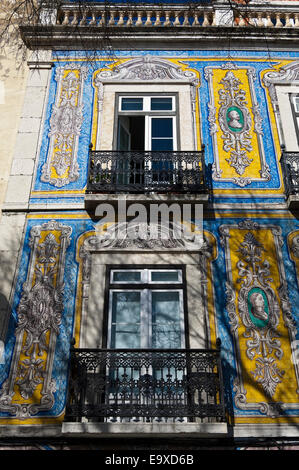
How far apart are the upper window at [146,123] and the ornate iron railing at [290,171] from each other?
6.05 ft

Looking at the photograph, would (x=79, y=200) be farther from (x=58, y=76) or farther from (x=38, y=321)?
(x=58, y=76)

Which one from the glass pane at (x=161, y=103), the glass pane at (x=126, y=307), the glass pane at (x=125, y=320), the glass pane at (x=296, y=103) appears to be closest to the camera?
the glass pane at (x=125, y=320)

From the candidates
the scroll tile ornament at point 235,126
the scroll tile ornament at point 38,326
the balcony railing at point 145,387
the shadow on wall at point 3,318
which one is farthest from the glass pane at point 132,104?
the balcony railing at point 145,387

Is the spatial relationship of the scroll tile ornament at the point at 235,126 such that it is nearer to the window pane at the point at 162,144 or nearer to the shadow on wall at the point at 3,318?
the window pane at the point at 162,144

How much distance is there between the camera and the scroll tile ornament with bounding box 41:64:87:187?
8.25 m

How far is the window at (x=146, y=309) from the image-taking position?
269 inches

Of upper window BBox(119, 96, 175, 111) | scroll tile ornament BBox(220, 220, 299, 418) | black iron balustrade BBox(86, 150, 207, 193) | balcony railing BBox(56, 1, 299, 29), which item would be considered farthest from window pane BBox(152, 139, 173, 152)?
balcony railing BBox(56, 1, 299, 29)

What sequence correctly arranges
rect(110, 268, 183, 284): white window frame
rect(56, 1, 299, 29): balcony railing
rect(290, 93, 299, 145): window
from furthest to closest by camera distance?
rect(56, 1, 299, 29): balcony railing < rect(290, 93, 299, 145): window < rect(110, 268, 183, 284): white window frame

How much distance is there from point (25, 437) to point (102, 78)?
20.6 ft

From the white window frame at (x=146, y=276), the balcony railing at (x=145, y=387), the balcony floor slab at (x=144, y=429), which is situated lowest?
the balcony floor slab at (x=144, y=429)

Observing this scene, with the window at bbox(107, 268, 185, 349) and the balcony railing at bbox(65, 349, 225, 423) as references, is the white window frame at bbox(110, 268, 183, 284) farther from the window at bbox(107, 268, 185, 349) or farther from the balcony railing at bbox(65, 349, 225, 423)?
the balcony railing at bbox(65, 349, 225, 423)

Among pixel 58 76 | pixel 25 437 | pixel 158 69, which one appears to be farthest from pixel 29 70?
pixel 25 437

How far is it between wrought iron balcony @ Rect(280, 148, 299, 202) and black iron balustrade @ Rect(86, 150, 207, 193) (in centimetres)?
131

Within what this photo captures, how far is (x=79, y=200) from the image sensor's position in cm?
794
